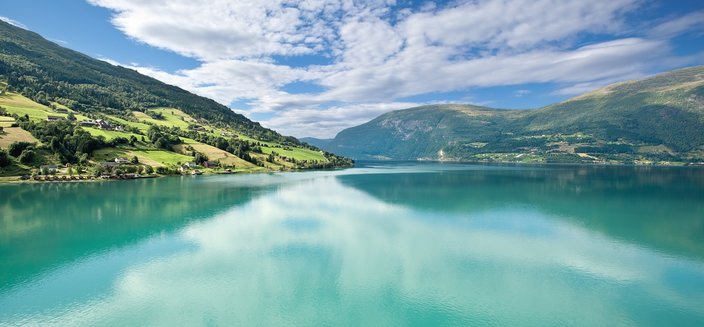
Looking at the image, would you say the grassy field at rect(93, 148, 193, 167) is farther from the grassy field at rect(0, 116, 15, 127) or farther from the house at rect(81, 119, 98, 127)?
the house at rect(81, 119, 98, 127)

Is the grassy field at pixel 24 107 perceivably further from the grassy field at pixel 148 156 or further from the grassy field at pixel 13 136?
the grassy field at pixel 148 156

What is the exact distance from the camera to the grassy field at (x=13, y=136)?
82.1 meters

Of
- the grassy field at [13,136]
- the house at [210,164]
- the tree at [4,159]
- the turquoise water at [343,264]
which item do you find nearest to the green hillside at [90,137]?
the grassy field at [13,136]

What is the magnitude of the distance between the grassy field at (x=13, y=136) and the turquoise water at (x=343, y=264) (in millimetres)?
36825

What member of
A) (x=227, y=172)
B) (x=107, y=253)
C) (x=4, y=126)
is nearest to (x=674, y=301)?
(x=107, y=253)

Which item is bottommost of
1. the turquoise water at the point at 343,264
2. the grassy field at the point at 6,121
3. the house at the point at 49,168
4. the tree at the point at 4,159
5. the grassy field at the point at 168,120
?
the turquoise water at the point at 343,264

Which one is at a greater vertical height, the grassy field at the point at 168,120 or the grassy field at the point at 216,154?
the grassy field at the point at 168,120

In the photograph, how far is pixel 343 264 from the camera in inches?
1150

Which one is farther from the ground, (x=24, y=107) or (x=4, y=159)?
(x=24, y=107)

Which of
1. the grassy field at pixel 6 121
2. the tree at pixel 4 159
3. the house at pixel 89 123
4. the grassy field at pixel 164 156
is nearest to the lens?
the tree at pixel 4 159

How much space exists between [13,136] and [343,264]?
3896 inches

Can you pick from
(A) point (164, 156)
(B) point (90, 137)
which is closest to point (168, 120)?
(A) point (164, 156)

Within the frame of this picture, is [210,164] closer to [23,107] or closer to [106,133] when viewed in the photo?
[106,133]

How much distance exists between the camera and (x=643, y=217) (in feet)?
169
